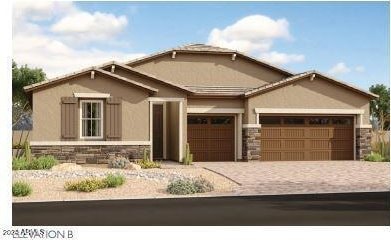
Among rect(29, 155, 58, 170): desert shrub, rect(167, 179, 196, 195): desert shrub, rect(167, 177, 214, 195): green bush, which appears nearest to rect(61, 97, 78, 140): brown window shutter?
rect(29, 155, 58, 170): desert shrub

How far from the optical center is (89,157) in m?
23.1

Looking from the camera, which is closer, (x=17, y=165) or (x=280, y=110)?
(x=17, y=165)

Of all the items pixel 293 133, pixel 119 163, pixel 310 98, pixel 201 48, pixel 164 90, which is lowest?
pixel 119 163

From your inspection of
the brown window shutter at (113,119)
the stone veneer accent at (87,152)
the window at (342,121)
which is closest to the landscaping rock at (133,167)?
the stone veneer accent at (87,152)

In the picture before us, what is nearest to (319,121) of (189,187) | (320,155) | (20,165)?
(320,155)

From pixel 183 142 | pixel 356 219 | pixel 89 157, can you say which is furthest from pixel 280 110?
pixel 356 219

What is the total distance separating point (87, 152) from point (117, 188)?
23.3ft

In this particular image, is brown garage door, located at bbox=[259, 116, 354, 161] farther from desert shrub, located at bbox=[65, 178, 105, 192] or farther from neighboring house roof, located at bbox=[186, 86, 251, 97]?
desert shrub, located at bbox=[65, 178, 105, 192]

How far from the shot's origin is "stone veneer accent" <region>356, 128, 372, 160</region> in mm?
27078

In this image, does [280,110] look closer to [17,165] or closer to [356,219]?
[17,165]

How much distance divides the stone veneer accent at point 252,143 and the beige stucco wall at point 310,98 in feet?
1.59

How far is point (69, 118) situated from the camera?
2289 centimetres

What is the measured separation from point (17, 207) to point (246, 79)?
57.3 feet

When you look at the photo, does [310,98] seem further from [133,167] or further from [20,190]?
[20,190]
